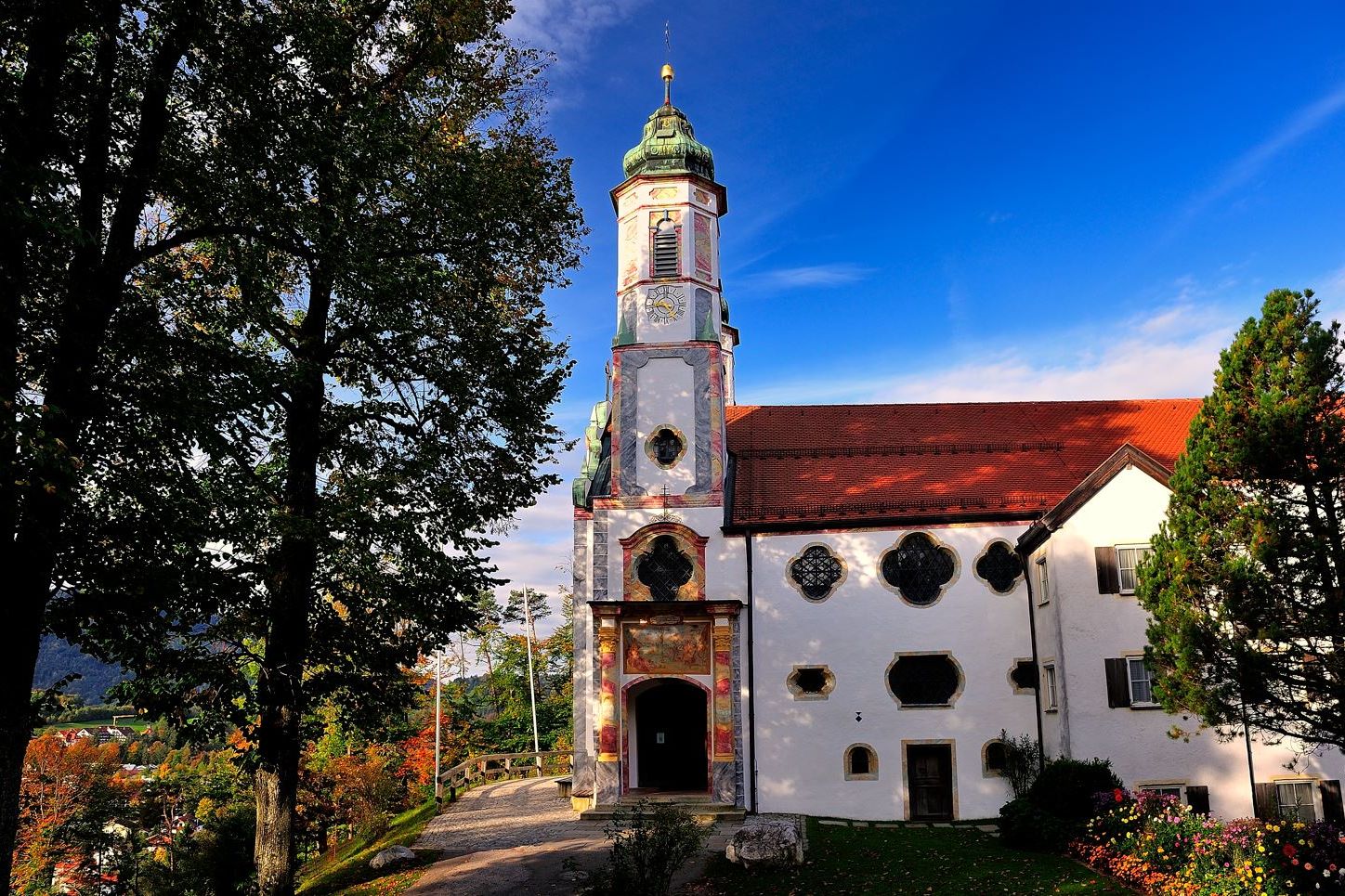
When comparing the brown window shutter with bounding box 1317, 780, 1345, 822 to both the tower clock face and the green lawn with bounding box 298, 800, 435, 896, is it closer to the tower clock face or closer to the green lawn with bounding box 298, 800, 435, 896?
the green lawn with bounding box 298, 800, 435, 896

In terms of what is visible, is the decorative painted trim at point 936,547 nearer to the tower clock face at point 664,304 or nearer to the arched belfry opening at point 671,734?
the arched belfry opening at point 671,734

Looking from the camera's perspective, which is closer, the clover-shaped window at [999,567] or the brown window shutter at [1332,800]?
the brown window shutter at [1332,800]

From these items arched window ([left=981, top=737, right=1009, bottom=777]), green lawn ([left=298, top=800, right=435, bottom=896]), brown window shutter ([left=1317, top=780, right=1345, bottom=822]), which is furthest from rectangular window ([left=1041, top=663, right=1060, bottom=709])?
green lawn ([left=298, top=800, right=435, bottom=896])

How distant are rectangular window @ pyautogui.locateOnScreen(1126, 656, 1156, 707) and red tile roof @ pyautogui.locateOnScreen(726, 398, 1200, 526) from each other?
14.1 feet

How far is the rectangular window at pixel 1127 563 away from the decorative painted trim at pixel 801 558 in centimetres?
614

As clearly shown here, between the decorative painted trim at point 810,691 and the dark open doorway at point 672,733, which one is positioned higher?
the decorative painted trim at point 810,691

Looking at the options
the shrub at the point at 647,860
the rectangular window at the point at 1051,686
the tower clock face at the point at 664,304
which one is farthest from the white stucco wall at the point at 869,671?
the shrub at the point at 647,860

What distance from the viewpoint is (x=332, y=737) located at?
29.6 meters

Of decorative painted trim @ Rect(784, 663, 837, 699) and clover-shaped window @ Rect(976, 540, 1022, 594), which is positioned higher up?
clover-shaped window @ Rect(976, 540, 1022, 594)

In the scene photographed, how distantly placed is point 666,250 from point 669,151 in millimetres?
2972

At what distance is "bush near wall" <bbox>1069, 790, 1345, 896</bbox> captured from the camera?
39.8ft

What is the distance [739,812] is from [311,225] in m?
16.0

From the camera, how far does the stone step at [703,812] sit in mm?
20844

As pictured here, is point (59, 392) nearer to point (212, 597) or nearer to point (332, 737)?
point (212, 597)
